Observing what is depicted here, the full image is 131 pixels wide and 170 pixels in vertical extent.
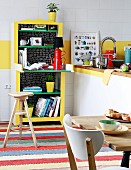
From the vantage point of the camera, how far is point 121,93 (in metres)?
4.79

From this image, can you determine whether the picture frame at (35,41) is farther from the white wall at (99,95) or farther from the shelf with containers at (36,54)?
the white wall at (99,95)

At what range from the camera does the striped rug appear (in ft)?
14.1

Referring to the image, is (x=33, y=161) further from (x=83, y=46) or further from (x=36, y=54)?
(x=83, y=46)

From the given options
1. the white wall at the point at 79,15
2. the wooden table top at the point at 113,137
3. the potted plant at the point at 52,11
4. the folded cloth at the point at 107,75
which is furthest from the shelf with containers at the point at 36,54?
the wooden table top at the point at 113,137

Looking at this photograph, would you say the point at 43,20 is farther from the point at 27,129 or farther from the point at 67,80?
the point at 27,129

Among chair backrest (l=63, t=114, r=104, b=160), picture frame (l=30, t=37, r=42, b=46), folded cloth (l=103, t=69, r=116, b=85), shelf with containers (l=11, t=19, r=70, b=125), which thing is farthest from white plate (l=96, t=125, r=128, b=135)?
picture frame (l=30, t=37, r=42, b=46)

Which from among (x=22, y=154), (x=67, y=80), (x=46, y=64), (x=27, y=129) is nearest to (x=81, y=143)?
(x=22, y=154)

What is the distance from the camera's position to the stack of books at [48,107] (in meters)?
6.33

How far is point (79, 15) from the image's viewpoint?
22.1 feet

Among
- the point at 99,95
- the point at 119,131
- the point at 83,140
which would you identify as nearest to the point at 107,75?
the point at 99,95

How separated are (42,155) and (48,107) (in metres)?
1.76

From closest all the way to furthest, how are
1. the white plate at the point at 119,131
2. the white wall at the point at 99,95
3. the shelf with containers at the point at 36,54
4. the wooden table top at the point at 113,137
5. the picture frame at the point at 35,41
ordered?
the wooden table top at the point at 113,137
the white plate at the point at 119,131
the white wall at the point at 99,95
the shelf with containers at the point at 36,54
the picture frame at the point at 35,41

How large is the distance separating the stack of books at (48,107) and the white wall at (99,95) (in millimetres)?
376

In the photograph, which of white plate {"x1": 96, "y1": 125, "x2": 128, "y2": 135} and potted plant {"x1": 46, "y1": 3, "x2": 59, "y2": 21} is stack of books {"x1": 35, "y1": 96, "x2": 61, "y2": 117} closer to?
potted plant {"x1": 46, "y1": 3, "x2": 59, "y2": 21}
